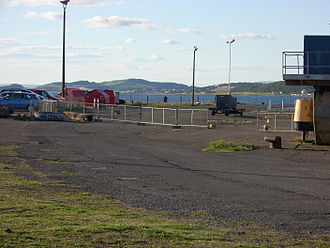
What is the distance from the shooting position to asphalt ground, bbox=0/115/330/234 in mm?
10164

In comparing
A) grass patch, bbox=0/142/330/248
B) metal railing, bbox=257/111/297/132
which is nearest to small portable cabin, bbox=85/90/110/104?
metal railing, bbox=257/111/297/132

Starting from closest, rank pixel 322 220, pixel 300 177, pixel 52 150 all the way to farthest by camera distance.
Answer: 1. pixel 322 220
2. pixel 300 177
3. pixel 52 150

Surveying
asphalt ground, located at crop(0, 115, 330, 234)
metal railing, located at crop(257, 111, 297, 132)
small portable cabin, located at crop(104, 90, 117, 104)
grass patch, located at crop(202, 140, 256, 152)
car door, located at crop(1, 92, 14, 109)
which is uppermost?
small portable cabin, located at crop(104, 90, 117, 104)

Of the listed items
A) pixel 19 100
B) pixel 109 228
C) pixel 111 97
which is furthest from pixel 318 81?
pixel 111 97

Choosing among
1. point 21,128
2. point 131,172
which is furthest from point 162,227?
point 21,128

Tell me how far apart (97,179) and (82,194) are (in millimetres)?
2430

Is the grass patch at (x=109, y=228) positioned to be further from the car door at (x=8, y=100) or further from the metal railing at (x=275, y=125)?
the car door at (x=8, y=100)

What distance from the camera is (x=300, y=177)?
14875mm

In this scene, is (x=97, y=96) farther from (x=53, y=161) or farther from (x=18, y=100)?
(x=53, y=161)

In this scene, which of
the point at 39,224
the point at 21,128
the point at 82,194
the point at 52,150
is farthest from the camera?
the point at 21,128

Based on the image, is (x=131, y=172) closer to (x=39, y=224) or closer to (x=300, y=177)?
(x=300, y=177)

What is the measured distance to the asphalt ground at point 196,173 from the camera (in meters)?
10.2

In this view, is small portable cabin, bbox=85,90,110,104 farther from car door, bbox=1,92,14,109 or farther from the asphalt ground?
the asphalt ground

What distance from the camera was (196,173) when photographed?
1537 cm
